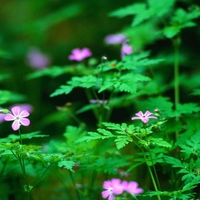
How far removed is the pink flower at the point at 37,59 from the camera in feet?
20.4

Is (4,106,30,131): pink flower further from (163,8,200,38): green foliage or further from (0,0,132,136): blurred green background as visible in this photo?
(0,0,132,136): blurred green background

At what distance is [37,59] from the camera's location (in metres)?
6.24

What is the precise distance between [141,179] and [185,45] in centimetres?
198

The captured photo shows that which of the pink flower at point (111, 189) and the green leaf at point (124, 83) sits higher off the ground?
the green leaf at point (124, 83)

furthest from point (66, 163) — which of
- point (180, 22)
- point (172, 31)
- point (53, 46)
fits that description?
point (53, 46)

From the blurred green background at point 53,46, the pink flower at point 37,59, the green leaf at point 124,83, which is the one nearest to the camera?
the green leaf at point 124,83

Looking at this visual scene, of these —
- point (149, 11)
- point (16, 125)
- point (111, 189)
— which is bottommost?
point (111, 189)

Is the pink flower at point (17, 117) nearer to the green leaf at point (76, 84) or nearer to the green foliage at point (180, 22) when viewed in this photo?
the green leaf at point (76, 84)

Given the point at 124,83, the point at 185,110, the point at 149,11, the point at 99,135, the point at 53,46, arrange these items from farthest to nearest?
the point at 53,46 → the point at 149,11 → the point at 185,110 → the point at 124,83 → the point at 99,135

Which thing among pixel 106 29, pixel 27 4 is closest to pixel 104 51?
pixel 106 29

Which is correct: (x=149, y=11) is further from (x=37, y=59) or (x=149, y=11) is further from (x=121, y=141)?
(x=37, y=59)

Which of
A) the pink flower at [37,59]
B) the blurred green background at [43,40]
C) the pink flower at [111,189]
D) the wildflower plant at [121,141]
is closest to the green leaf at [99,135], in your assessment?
the wildflower plant at [121,141]

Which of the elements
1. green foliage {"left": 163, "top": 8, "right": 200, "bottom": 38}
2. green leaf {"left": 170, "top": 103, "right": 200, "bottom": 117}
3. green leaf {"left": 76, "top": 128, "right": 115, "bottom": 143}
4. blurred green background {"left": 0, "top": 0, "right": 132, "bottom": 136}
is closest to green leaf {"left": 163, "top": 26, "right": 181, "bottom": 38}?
green foliage {"left": 163, "top": 8, "right": 200, "bottom": 38}

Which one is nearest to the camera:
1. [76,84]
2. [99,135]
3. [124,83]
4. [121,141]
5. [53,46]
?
[121,141]
